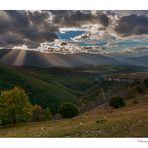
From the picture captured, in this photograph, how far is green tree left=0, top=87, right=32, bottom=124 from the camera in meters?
23.3

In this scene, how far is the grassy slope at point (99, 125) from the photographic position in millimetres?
21016

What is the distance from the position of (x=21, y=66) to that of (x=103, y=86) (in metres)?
3.63

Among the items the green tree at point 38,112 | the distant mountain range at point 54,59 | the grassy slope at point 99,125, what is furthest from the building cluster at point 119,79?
the green tree at point 38,112

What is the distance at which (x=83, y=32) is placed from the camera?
23047 millimetres

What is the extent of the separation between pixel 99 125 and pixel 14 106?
4.52 m

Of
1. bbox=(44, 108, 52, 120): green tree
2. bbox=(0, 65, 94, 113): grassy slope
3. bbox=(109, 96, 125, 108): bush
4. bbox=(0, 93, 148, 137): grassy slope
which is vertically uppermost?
bbox=(0, 65, 94, 113): grassy slope

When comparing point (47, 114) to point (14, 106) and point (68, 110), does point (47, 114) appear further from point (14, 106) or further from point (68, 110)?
point (14, 106)

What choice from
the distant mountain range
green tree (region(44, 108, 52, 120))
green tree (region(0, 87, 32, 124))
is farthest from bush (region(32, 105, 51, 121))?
the distant mountain range

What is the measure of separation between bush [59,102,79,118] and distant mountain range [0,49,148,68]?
1.75 metres

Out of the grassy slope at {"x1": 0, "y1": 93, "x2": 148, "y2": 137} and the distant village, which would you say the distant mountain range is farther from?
the grassy slope at {"x1": 0, "y1": 93, "x2": 148, "y2": 137}

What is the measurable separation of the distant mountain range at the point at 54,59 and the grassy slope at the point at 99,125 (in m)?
1.80

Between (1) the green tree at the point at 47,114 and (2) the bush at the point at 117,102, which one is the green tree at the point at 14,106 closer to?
(1) the green tree at the point at 47,114
